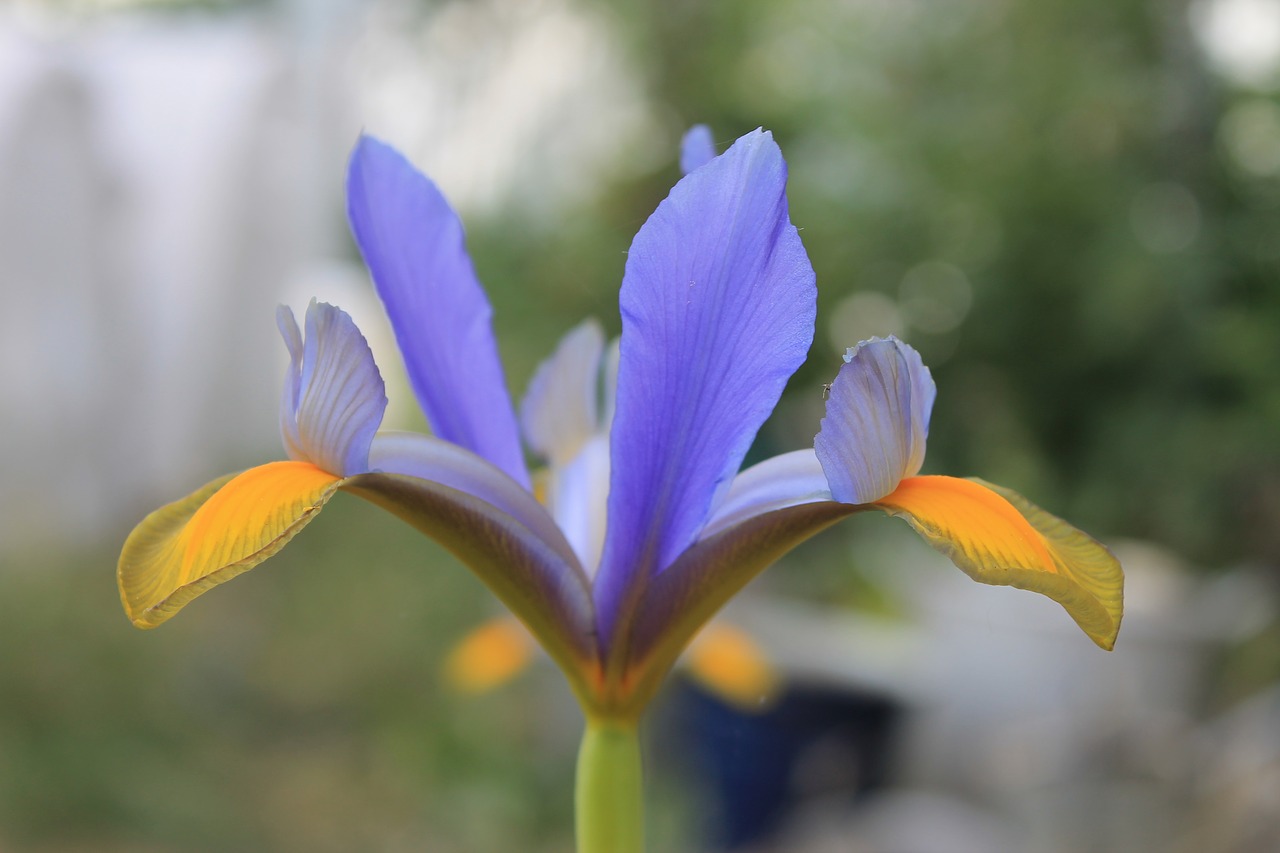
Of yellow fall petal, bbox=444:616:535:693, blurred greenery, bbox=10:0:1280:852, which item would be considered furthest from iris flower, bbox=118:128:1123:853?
blurred greenery, bbox=10:0:1280:852

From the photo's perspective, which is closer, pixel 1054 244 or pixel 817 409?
pixel 817 409

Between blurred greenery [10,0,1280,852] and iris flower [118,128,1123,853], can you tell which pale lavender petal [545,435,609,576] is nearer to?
iris flower [118,128,1123,853]

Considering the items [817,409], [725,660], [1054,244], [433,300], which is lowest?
[725,660]

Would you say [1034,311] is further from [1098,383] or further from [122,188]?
[122,188]

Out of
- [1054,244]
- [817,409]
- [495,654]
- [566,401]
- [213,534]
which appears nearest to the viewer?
[213,534]

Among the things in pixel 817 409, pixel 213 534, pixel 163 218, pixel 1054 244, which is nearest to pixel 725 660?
pixel 213 534

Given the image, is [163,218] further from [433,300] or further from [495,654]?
[433,300]

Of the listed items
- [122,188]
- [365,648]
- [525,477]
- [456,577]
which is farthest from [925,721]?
[525,477]
